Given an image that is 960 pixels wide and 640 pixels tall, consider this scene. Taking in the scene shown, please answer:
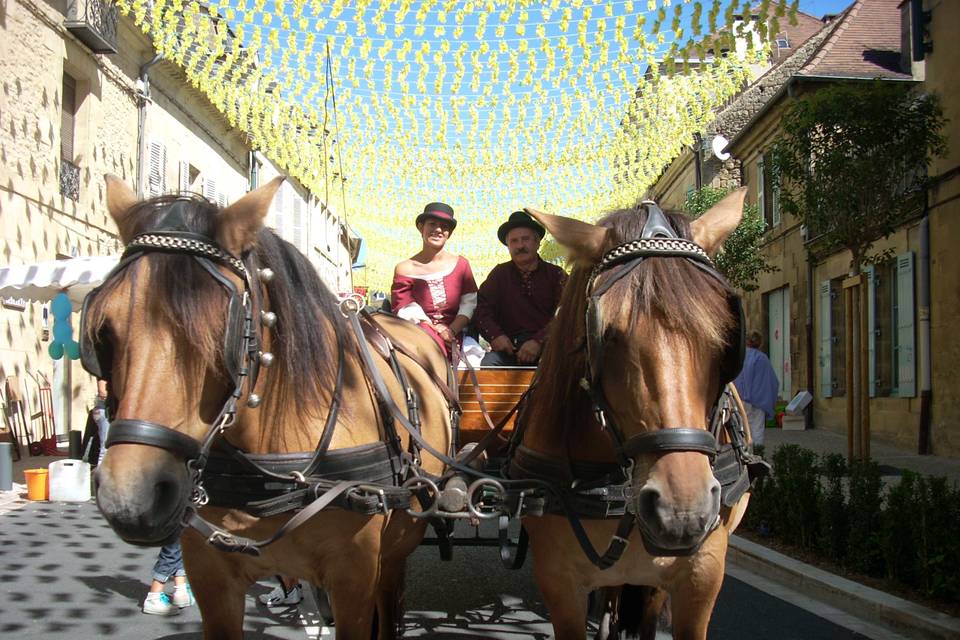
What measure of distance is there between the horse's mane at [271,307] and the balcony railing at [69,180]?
49.6 feet

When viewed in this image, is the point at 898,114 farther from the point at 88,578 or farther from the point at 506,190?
the point at 88,578

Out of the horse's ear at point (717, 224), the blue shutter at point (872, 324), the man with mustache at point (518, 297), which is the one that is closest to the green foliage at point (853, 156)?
the blue shutter at point (872, 324)

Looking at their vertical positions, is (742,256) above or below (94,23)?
below

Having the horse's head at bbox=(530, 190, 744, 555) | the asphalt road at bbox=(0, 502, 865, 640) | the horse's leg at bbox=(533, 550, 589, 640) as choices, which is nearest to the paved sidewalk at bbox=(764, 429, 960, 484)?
the asphalt road at bbox=(0, 502, 865, 640)

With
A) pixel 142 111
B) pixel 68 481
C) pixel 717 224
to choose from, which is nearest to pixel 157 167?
pixel 142 111

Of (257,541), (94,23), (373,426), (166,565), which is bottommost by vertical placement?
(166,565)

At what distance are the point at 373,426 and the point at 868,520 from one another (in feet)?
14.8

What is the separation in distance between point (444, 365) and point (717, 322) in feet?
8.07

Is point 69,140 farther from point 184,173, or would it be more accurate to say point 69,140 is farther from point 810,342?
point 810,342

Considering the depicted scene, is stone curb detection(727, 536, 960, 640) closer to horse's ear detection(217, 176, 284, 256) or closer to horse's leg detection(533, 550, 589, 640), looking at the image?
horse's leg detection(533, 550, 589, 640)

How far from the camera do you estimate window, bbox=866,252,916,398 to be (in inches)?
586

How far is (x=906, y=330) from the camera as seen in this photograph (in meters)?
15.0

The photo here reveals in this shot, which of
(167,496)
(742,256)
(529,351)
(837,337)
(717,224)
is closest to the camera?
(167,496)

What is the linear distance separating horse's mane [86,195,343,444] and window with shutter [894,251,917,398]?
13784mm
